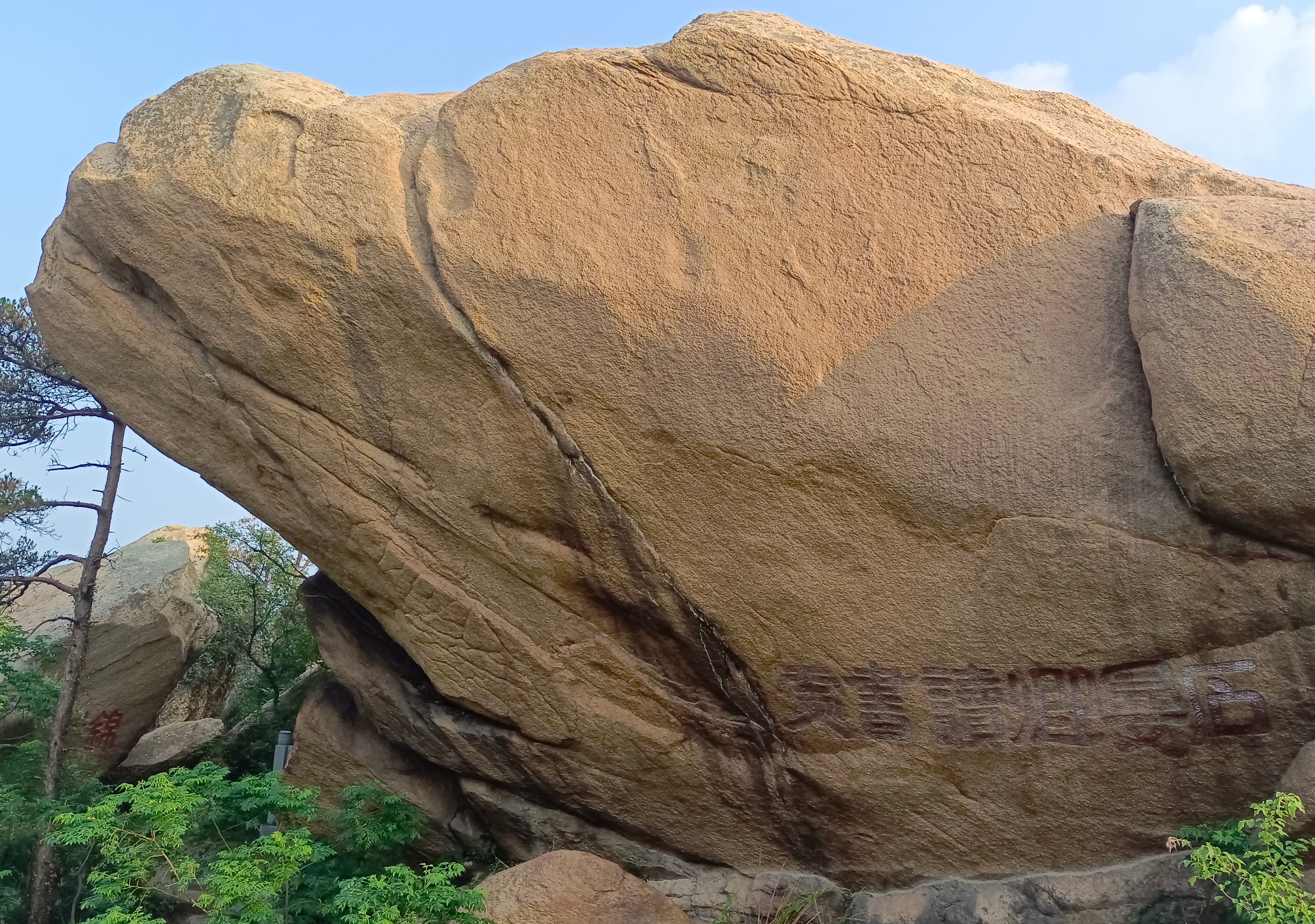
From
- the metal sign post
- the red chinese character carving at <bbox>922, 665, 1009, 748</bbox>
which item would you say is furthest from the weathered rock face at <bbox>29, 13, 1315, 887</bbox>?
the metal sign post

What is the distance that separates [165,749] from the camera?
8.34 m

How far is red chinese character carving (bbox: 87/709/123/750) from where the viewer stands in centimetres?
768

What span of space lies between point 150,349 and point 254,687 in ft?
15.0

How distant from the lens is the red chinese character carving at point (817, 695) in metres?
5.11

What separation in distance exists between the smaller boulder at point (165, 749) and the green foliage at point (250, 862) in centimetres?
239

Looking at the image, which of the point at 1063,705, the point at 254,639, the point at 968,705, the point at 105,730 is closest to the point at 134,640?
the point at 105,730

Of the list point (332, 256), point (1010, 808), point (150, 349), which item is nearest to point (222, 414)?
point (150, 349)

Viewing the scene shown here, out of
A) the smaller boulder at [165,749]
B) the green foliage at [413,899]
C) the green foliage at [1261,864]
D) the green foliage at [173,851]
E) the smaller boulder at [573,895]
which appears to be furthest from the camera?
the smaller boulder at [165,749]

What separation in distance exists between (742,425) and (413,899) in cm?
258

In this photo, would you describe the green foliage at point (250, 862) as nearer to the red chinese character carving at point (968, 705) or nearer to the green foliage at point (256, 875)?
the green foliage at point (256, 875)

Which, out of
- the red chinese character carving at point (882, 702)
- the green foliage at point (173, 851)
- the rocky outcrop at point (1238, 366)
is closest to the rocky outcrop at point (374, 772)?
the green foliage at point (173, 851)

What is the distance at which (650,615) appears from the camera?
5.33m

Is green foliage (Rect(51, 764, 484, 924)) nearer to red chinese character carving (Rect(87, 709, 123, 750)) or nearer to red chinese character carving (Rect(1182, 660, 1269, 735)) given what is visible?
red chinese character carving (Rect(87, 709, 123, 750))

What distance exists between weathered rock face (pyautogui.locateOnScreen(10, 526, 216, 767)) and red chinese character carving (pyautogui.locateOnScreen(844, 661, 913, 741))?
5.62 meters
